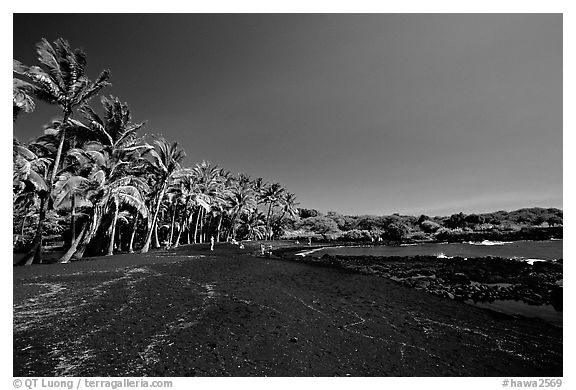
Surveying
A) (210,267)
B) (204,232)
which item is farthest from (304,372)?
(204,232)

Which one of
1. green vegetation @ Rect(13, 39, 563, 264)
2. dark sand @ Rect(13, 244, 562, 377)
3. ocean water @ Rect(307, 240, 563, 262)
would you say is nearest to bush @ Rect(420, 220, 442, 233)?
ocean water @ Rect(307, 240, 563, 262)

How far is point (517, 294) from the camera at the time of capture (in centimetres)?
1193

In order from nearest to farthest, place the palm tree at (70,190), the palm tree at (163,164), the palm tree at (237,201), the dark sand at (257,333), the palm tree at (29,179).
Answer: the dark sand at (257,333) → the palm tree at (29,179) → the palm tree at (70,190) → the palm tree at (163,164) → the palm tree at (237,201)

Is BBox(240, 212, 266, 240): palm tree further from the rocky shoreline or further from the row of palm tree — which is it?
the rocky shoreline

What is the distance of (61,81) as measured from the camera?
51.2ft

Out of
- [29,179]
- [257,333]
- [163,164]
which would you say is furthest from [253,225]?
[257,333]

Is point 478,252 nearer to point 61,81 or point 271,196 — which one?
point 61,81

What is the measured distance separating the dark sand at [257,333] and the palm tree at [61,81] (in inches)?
348

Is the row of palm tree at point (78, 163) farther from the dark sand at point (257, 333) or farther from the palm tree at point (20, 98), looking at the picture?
the dark sand at point (257, 333)

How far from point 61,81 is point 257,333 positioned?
18561 mm

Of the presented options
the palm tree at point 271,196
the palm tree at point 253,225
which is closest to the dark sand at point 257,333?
the palm tree at point 253,225

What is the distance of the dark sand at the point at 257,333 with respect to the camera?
198 inches

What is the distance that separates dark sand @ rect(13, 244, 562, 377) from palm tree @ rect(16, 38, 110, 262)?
348 inches
